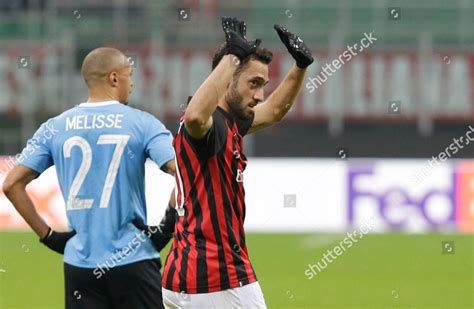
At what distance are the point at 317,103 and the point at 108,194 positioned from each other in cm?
1963

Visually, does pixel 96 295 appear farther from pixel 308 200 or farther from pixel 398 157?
pixel 398 157

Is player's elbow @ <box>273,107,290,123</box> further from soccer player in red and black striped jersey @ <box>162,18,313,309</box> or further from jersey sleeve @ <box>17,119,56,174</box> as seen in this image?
jersey sleeve @ <box>17,119,56,174</box>

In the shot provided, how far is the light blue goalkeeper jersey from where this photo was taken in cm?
521

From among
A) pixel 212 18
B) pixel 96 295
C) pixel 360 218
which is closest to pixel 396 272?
pixel 360 218

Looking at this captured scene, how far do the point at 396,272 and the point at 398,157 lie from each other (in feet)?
41.9

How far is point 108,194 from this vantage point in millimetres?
5199

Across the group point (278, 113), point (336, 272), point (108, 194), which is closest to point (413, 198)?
point (336, 272)

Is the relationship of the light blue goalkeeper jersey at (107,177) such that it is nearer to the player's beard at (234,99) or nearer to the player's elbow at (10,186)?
the player's elbow at (10,186)

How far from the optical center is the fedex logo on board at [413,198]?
15898 millimetres

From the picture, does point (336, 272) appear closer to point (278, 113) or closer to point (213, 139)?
point (278, 113)

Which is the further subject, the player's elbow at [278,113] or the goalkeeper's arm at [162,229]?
the player's elbow at [278,113]

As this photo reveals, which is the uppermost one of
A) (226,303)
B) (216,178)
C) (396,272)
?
(216,178)

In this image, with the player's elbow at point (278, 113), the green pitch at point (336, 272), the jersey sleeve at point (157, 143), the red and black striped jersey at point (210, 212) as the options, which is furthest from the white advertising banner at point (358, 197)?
the red and black striped jersey at point (210, 212)

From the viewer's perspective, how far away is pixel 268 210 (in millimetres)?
16031
